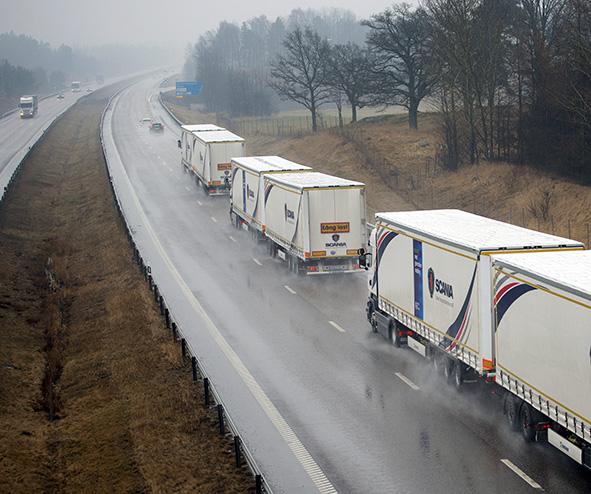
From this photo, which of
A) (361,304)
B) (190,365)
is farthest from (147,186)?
(190,365)

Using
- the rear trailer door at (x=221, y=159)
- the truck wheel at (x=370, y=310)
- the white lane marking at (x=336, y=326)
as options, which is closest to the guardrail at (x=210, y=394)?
the white lane marking at (x=336, y=326)

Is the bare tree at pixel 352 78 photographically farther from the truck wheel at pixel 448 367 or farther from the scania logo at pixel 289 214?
the truck wheel at pixel 448 367

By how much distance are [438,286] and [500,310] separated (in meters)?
3.68

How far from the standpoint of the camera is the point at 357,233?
3591 cm

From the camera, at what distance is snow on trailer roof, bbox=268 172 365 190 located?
35.7 meters

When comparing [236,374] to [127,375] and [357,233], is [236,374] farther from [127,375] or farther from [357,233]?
[357,233]

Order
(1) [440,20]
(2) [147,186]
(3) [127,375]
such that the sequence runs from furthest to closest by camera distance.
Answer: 1. (2) [147,186]
2. (1) [440,20]
3. (3) [127,375]

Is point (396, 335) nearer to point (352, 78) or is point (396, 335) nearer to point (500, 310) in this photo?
point (500, 310)

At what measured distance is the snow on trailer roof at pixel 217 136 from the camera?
6255 centimetres

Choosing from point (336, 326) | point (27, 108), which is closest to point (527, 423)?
point (336, 326)

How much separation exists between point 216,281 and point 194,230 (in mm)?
13429

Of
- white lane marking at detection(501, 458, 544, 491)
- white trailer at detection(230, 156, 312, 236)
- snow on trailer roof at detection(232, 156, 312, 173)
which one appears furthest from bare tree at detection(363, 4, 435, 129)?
white lane marking at detection(501, 458, 544, 491)

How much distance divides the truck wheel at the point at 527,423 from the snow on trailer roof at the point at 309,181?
17.2 metres

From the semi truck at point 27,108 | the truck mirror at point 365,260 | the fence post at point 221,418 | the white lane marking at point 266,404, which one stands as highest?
the semi truck at point 27,108
